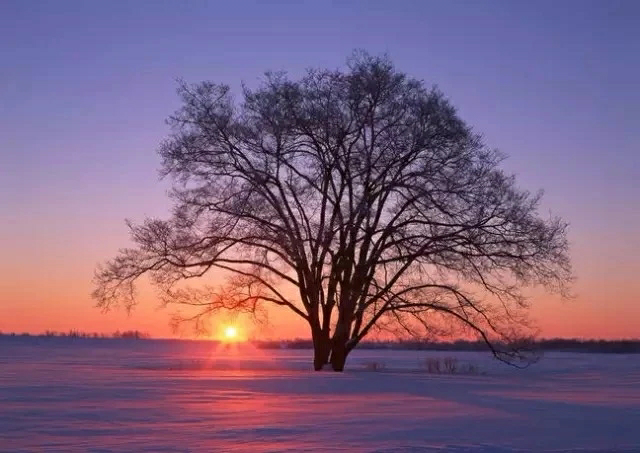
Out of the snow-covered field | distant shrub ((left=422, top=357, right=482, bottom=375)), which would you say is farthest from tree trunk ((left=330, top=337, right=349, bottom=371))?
the snow-covered field

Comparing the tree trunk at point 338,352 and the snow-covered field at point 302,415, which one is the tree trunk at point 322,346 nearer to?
the tree trunk at point 338,352

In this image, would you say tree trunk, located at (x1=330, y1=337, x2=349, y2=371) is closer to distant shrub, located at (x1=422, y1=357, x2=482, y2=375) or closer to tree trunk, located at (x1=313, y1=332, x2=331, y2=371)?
tree trunk, located at (x1=313, y1=332, x2=331, y2=371)

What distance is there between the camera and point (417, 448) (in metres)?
12.8

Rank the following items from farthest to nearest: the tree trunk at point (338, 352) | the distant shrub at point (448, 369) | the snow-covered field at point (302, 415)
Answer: the distant shrub at point (448, 369), the tree trunk at point (338, 352), the snow-covered field at point (302, 415)

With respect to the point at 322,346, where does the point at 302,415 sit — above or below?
below

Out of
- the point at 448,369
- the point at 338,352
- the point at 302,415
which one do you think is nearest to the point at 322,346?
the point at 338,352

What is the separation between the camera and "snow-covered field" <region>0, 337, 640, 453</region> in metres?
13.2

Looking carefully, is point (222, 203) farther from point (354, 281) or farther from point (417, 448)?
point (417, 448)

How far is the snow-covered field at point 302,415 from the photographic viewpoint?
520 inches

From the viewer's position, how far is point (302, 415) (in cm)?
1672

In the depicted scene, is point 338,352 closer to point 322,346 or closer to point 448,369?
point 322,346

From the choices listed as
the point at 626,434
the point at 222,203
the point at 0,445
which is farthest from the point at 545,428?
the point at 222,203

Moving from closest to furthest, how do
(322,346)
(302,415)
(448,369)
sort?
(302,415), (322,346), (448,369)

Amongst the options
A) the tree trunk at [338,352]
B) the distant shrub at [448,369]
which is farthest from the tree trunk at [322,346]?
the distant shrub at [448,369]
